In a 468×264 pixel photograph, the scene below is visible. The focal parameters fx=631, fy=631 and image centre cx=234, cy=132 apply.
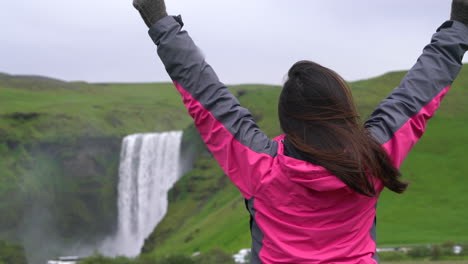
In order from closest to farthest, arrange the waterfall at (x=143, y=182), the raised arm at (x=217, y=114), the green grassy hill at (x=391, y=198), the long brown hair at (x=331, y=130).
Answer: the long brown hair at (x=331, y=130), the raised arm at (x=217, y=114), the green grassy hill at (x=391, y=198), the waterfall at (x=143, y=182)

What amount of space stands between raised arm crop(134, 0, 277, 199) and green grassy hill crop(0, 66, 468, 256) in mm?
32042

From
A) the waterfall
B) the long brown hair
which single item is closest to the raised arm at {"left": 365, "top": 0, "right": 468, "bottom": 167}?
the long brown hair

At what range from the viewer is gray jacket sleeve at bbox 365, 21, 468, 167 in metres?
2.50

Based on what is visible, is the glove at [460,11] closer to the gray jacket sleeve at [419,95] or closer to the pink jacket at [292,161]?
the gray jacket sleeve at [419,95]

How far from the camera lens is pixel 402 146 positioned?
251 centimetres

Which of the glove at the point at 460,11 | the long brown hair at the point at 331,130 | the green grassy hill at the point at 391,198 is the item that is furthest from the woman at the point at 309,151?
the green grassy hill at the point at 391,198

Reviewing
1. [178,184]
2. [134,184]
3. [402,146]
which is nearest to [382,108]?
[402,146]

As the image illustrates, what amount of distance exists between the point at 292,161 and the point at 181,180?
209ft

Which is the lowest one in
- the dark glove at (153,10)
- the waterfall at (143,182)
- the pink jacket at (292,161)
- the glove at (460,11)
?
the waterfall at (143,182)

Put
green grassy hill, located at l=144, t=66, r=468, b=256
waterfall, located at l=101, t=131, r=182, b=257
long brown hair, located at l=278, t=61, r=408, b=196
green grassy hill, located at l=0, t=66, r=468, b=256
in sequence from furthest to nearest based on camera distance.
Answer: waterfall, located at l=101, t=131, r=182, b=257 < green grassy hill, located at l=0, t=66, r=468, b=256 < green grassy hill, located at l=144, t=66, r=468, b=256 < long brown hair, located at l=278, t=61, r=408, b=196

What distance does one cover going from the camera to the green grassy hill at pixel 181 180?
41.0 metres

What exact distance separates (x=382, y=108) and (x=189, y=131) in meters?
66.4

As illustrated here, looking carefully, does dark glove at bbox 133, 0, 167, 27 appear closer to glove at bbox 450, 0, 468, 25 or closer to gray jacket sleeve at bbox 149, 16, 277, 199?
gray jacket sleeve at bbox 149, 16, 277, 199

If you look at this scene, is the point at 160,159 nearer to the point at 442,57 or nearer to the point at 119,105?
the point at 119,105
